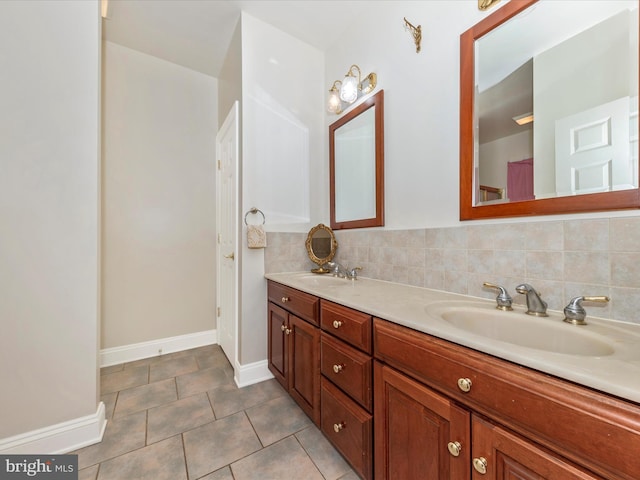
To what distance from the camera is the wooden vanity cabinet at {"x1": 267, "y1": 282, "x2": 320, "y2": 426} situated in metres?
1.40

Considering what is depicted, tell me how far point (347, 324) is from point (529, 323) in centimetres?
67

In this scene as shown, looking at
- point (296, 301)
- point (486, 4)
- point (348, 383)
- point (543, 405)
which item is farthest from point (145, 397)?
point (486, 4)

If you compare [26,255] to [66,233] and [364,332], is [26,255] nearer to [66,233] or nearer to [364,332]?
[66,233]

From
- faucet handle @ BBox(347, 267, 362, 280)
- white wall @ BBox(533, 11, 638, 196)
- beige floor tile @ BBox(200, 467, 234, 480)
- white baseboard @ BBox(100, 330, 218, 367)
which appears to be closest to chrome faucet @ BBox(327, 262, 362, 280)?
faucet handle @ BBox(347, 267, 362, 280)

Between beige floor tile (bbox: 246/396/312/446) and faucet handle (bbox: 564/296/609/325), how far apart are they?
1.39 meters

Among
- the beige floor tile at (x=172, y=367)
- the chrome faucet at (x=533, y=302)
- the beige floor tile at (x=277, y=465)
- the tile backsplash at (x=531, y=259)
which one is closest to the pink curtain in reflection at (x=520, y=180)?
the tile backsplash at (x=531, y=259)

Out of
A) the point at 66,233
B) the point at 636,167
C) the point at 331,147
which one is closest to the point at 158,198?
the point at 66,233

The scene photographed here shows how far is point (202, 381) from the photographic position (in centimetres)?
201

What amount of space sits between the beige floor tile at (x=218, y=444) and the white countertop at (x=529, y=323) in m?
0.86

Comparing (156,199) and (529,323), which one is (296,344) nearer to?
(529,323)

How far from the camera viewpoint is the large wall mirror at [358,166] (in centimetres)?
174

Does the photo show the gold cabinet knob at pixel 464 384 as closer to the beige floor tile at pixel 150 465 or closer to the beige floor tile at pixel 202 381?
the beige floor tile at pixel 150 465

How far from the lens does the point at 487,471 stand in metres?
0.66

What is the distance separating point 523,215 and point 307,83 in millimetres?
1992
